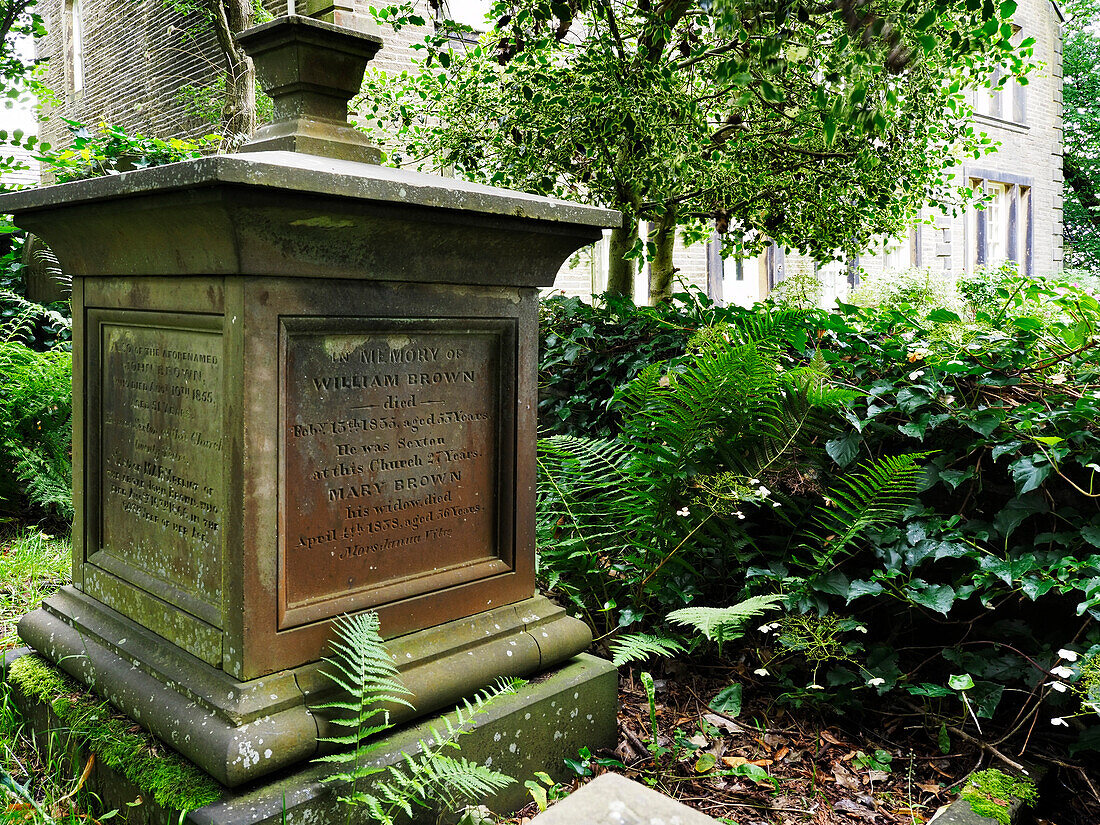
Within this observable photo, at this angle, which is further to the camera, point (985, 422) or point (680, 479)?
point (680, 479)

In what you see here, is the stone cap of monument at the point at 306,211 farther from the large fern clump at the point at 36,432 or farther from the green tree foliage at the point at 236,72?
the green tree foliage at the point at 236,72

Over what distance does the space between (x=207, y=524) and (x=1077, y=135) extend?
33787 millimetres

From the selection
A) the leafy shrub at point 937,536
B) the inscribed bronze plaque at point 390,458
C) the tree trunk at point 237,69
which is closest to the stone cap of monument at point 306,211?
the inscribed bronze plaque at point 390,458

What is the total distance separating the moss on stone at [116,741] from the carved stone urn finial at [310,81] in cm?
175

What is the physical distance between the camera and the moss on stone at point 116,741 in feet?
6.87

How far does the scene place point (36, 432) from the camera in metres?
5.16

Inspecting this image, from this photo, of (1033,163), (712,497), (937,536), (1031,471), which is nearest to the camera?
A: (1031,471)

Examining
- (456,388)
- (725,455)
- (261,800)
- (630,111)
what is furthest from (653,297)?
(261,800)

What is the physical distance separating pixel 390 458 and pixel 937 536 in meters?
1.97

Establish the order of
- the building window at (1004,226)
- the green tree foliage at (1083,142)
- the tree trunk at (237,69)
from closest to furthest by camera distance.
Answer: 1. the tree trunk at (237,69)
2. the building window at (1004,226)
3. the green tree foliage at (1083,142)

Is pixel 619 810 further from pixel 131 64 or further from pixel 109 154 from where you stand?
pixel 131 64

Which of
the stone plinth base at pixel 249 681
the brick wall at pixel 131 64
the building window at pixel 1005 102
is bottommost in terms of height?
the stone plinth base at pixel 249 681

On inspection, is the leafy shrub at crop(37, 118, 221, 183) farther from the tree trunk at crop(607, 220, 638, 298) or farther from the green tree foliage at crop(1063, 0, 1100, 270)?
the green tree foliage at crop(1063, 0, 1100, 270)

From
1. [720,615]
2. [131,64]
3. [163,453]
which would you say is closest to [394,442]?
[163,453]
